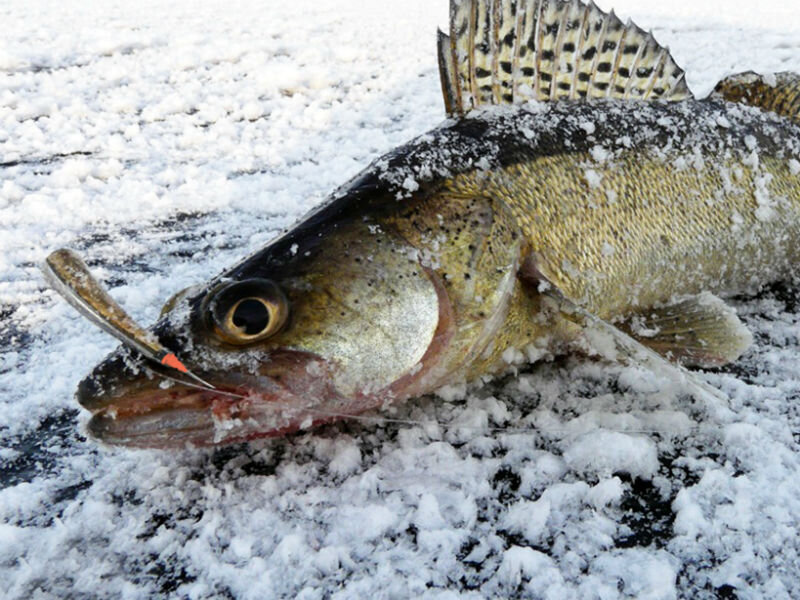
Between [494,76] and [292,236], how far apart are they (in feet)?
3.65

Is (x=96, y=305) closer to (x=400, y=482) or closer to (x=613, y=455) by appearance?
(x=400, y=482)

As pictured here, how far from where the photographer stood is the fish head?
166 centimetres

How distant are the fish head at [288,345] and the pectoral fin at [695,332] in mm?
811

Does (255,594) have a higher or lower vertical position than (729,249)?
lower

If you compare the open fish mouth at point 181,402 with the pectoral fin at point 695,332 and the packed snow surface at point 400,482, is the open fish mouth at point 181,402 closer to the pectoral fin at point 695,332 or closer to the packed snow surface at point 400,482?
the packed snow surface at point 400,482

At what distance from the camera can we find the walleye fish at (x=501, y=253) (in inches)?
66.7

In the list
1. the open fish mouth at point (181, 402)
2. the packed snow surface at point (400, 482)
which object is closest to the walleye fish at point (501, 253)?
the open fish mouth at point (181, 402)

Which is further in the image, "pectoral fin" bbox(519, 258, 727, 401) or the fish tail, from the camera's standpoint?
the fish tail

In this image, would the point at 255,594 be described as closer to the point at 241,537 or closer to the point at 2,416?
the point at 241,537

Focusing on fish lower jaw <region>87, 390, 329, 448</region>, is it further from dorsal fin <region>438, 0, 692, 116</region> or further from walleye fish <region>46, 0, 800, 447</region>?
dorsal fin <region>438, 0, 692, 116</region>

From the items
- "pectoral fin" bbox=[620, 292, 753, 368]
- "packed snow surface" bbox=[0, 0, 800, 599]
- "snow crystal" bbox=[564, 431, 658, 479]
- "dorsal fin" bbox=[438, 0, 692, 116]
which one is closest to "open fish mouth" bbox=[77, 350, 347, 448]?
"packed snow surface" bbox=[0, 0, 800, 599]

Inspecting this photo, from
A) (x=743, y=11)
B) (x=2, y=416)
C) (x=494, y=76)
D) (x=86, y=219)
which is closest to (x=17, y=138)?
(x=86, y=219)

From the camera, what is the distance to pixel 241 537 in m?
1.66

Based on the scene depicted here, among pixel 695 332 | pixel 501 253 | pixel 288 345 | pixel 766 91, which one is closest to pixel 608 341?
pixel 695 332
